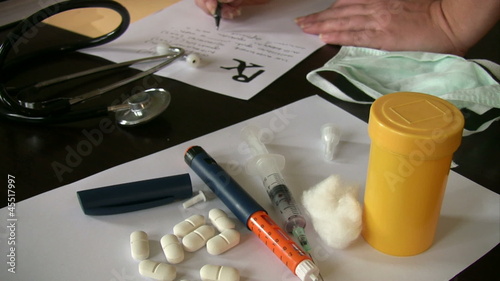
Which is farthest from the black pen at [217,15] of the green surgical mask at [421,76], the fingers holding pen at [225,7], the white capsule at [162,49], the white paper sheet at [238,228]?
the white paper sheet at [238,228]

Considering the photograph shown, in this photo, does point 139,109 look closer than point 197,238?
No

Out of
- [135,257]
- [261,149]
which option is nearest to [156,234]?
[135,257]

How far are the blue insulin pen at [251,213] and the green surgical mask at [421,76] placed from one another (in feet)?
0.83

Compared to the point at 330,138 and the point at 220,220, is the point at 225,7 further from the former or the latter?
the point at 220,220

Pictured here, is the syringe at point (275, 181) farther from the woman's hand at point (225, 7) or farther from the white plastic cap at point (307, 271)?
the woman's hand at point (225, 7)

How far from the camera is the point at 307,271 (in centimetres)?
41

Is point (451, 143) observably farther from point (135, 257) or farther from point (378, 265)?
point (135, 257)

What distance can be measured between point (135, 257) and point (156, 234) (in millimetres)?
36

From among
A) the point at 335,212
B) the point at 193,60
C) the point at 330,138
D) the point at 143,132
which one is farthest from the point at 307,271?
the point at 193,60

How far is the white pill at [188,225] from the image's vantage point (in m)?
0.47

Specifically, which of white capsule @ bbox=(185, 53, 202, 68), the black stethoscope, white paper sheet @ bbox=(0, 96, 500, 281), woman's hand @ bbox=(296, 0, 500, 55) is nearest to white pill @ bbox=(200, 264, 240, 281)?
white paper sheet @ bbox=(0, 96, 500, 281)

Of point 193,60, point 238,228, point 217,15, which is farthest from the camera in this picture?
point 217,15

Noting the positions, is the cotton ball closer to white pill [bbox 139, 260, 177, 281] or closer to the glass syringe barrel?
the glass syringe barrel

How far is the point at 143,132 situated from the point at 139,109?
4cm
